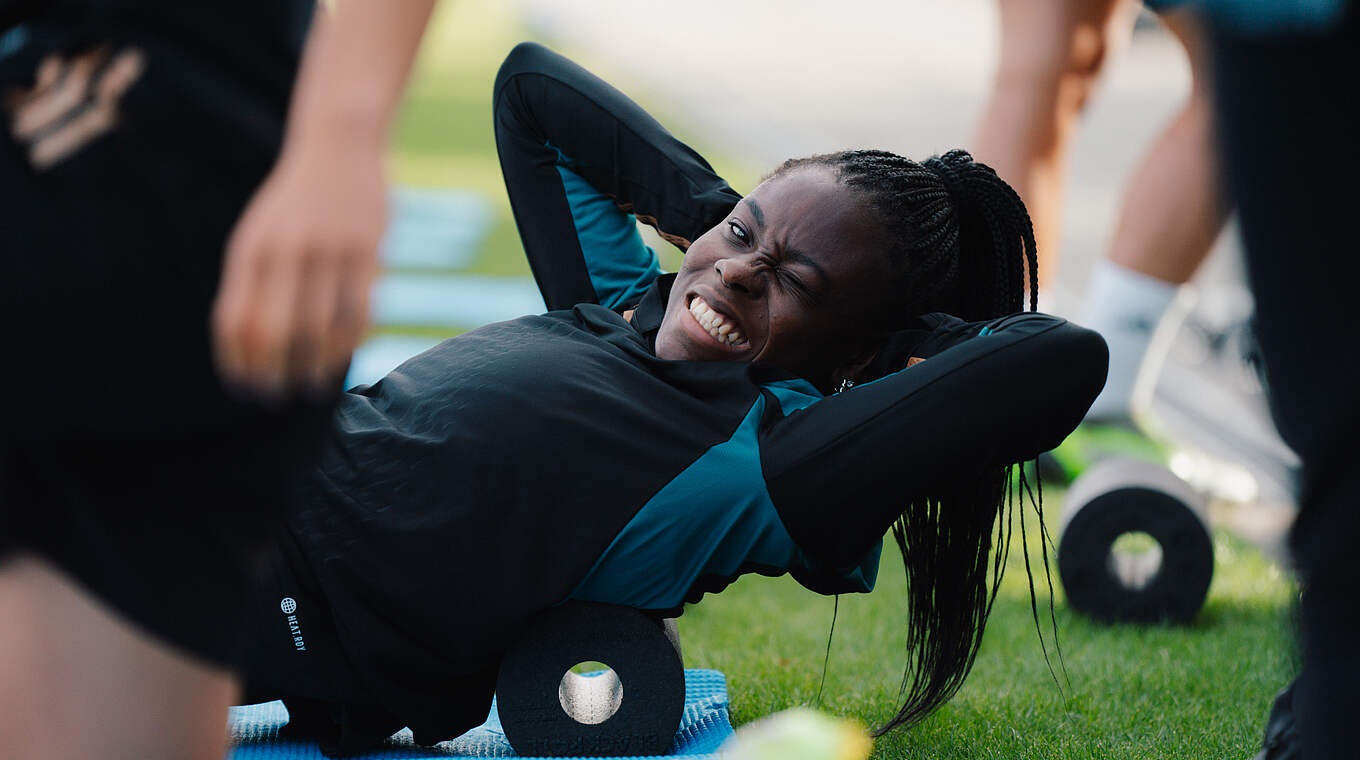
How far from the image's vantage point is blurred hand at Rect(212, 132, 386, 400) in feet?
3.34

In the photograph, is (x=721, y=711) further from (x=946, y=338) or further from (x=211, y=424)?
(x=211, y=424)

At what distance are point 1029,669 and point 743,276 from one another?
3.72ft

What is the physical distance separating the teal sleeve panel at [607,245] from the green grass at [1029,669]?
751mm

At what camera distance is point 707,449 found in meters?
1.95

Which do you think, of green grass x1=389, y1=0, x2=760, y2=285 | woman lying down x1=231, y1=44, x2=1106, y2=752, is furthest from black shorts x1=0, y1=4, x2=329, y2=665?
green grass x1=389, y1=0, x2=760, y2=285

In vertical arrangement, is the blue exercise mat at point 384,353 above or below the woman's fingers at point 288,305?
below

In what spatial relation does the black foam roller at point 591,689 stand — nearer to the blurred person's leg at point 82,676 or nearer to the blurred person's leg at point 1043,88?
the blurred person's leg at point 82,676

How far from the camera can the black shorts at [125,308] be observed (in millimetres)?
1027

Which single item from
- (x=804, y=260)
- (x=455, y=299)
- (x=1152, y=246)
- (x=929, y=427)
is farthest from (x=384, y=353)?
(x=929, y=427)

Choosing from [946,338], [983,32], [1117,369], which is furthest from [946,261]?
[983,32]

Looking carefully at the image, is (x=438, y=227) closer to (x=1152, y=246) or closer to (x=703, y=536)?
(x=1152, y=246)

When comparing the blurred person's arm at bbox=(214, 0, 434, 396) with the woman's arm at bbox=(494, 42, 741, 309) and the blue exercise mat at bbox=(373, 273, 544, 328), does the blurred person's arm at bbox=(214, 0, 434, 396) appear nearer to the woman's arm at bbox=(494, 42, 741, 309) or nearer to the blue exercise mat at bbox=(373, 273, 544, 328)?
the woman's arm at bbox=(494, 42, 741, 309)

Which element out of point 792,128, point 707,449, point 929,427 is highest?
point 929,427

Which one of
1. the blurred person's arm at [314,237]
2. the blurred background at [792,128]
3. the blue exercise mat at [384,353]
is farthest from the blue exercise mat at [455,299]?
the blurred person's arm at [314,237]
